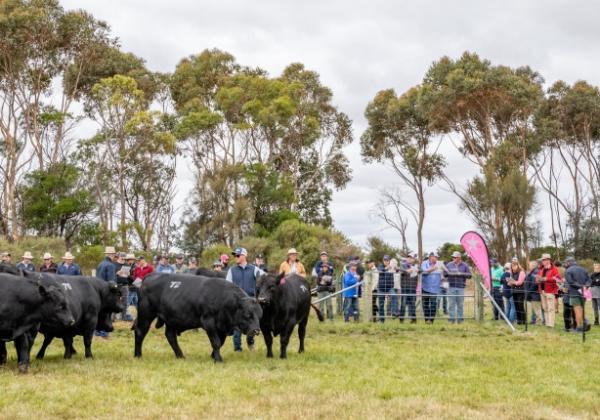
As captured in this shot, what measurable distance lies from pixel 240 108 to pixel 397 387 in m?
40.5

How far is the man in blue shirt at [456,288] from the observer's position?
752 inches

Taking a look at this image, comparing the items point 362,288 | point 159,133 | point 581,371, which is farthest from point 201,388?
point 159,133

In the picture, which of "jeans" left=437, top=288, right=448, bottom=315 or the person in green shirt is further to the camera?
the person in green shirt

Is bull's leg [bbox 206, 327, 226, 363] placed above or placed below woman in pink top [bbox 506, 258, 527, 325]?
below

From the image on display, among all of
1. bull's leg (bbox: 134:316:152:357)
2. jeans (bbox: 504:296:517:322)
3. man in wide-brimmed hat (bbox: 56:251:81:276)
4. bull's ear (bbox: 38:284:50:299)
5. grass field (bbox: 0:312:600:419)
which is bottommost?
grass field (bbox: 0:312:600:419)

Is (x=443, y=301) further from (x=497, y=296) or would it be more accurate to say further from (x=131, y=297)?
(x=131, y=297)

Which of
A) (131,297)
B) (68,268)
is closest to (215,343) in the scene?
(68,268)

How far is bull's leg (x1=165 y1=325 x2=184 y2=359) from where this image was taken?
1246 cm

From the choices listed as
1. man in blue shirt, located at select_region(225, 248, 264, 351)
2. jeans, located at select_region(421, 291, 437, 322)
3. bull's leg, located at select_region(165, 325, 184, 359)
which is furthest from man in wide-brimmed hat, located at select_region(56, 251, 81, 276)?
jeans, located at select_region(421, 291, 437, 322)

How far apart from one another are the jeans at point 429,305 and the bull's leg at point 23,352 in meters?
10.9

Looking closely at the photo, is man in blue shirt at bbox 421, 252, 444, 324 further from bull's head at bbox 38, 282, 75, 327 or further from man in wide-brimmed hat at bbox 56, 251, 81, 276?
bull's head at bbox 38, 282, 75, 327

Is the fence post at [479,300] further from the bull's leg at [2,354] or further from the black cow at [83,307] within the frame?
the bull's leg at [2,354]

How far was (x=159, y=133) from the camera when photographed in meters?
44.4

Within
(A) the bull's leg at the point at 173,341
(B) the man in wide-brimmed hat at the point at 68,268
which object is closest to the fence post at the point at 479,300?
(A) the bull's leg at the point at 173,341
